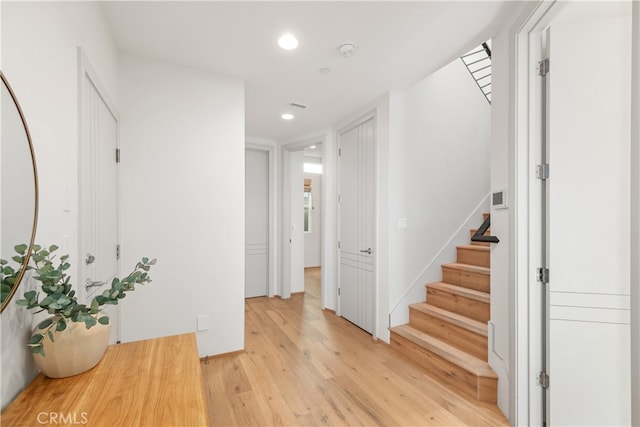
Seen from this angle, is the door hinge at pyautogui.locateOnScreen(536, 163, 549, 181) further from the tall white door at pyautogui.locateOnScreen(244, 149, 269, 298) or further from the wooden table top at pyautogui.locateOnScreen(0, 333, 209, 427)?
the tall white door at pyautogui.locateOnScreen(244, 149, 269, 298)

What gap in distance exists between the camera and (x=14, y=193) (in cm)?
83

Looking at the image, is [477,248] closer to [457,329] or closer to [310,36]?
[457,329]

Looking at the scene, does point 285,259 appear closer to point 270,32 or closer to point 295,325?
point 295,325

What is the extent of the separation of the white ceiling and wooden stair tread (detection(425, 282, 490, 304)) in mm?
2023

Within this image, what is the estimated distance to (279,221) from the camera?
461 cm

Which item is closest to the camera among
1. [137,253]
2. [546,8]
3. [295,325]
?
[546,8]

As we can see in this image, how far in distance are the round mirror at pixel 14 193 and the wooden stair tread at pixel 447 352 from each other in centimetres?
253

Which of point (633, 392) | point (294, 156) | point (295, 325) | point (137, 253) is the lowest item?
point (295, 325)

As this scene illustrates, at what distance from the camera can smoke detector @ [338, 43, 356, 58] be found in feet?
6.79

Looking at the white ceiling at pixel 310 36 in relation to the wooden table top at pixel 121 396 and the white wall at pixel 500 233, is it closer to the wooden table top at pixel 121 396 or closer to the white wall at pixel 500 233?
the white wall at pixel 500 233

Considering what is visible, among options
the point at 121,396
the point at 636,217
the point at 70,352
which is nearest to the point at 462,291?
the point at 636,217

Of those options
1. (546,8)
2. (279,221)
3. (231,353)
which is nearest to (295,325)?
(231,353)

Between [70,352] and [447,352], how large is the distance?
2427 millimetres

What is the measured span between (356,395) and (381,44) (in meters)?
2.58
